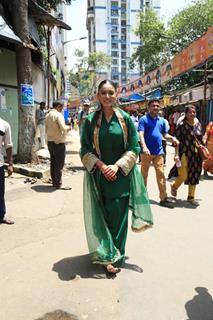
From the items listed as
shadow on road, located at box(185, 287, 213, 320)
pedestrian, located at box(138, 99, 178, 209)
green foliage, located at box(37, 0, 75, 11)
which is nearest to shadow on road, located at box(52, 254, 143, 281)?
shadow on road, located at box(185, 287, 213, 320)

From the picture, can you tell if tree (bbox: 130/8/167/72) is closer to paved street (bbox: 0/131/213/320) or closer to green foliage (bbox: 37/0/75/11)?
green foliage (bbox: 37/0/75/11)

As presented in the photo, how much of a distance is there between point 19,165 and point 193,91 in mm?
11475

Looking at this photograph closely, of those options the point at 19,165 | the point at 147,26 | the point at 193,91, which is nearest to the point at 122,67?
the point at 147,26

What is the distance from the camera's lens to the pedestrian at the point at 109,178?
3674 mm

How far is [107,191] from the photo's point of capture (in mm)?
3736

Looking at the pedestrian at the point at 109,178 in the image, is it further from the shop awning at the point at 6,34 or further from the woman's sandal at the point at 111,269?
the shop awning at the point at 6,34

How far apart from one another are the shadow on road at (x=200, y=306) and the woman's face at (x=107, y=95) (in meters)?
1.84

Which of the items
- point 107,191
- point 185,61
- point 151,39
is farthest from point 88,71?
point 107,191

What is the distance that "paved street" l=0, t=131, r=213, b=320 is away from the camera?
3100 mm

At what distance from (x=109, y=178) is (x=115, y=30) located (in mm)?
119080

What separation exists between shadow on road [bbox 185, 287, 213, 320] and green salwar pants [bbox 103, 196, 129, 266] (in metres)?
0.85

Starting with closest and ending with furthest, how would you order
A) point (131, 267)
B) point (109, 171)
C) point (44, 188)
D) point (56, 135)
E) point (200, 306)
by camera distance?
point (200, 306) < point (109, 171) < point (131, 267) < point (56, 135) < point (44, 188)

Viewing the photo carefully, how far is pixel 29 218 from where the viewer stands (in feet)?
18.8

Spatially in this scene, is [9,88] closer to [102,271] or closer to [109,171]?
[109,171]
